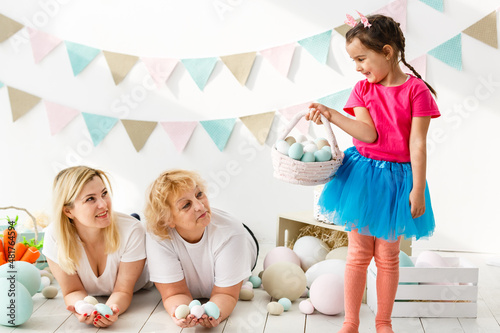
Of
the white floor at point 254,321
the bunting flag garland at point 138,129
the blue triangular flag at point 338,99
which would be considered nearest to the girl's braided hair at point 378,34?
the white floor at point 254,321

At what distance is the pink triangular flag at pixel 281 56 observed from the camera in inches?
116

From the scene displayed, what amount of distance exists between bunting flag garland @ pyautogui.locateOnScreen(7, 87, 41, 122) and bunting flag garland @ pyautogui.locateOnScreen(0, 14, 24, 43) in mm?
293

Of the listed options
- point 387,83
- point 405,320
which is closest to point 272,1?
point 387,83

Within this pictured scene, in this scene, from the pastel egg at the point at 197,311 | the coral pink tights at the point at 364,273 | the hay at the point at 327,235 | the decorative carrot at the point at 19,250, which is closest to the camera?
the coral pink tights at the point at 364,273

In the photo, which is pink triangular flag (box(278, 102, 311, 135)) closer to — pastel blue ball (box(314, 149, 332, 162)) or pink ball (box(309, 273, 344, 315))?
pink ball (box(309, 273, 344, 315))

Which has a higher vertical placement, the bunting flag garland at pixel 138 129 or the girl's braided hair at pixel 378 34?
the girl's braided hair at pixel 378 34

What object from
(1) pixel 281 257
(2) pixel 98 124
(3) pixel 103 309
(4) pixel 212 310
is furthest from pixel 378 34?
(2) pixel 98 124

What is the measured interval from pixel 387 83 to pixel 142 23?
178 centimetres

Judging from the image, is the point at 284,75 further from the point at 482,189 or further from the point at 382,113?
the point at 382,113

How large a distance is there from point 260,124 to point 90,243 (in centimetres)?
126

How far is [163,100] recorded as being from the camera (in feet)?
10.1

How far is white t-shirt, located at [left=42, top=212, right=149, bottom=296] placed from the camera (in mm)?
2059

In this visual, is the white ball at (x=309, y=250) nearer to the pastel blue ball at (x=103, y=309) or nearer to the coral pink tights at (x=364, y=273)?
the coral pink tights at (x=364, y=273)

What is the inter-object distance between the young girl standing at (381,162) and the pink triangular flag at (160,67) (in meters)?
1.55
